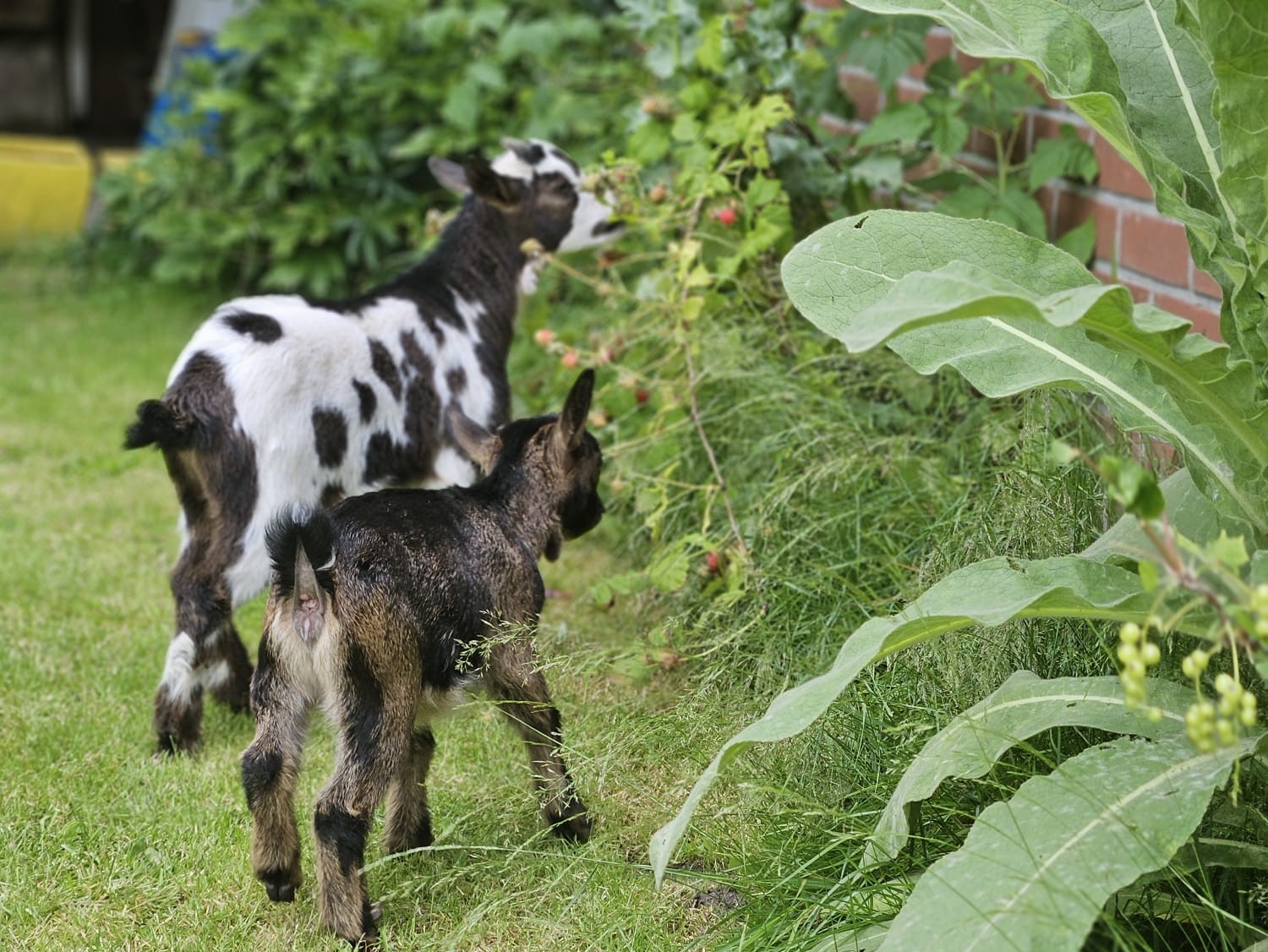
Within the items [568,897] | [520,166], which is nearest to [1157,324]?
[568,897]

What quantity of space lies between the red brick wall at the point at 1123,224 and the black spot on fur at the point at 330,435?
2.38m

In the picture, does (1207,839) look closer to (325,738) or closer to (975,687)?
(975,687)

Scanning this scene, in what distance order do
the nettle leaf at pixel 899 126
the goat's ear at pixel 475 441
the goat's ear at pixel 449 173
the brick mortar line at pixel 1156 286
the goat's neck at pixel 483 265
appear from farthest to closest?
the goat's ear at pixel 449 173 < the goat's neck at pixel 483 265 < the nettle leaf at pixel 899 126 < the brick mortar line at pixel 1156 286 < the goat's ear at pixel 475 441

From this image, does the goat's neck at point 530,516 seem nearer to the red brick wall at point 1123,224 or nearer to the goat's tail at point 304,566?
the goat's tail at point 304,566

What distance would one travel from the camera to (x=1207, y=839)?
8.28 feet

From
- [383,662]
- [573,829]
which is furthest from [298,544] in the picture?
[573,829]

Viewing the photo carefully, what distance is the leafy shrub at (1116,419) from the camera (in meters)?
2.29

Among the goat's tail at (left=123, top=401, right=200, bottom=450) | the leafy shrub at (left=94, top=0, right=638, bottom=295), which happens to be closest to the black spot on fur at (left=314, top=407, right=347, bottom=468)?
the goat's tail at (left=123, top=401, right=200, bottom=450)

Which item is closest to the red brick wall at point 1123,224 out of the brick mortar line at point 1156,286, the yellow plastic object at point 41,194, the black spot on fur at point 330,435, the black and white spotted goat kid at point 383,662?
the brick mortar line at point 1156,286

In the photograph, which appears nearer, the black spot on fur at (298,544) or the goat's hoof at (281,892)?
the black spot on fur at (298,544)

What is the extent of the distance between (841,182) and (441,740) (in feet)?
7.71

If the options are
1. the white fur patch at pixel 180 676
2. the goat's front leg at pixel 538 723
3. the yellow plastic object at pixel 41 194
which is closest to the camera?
the goat's front leg at pixel 538 723

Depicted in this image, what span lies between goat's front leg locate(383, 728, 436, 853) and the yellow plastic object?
7.99 metres

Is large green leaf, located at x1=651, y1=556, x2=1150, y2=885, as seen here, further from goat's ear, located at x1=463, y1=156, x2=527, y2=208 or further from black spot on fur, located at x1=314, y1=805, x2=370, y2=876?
goat's ear, located at x1=463, y1=156, x2=527, y2=208
